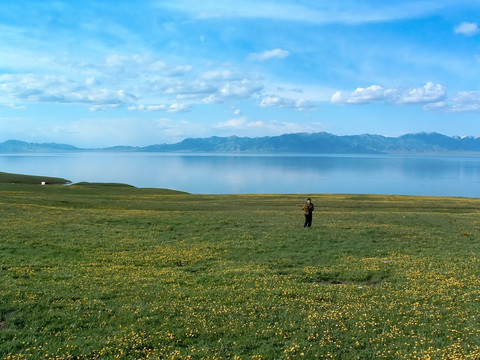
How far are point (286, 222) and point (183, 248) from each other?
15115mm

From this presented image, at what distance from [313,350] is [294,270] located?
9.56 meters

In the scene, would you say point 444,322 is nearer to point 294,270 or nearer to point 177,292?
point 294,270

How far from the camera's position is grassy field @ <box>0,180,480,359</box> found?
12.1 meters

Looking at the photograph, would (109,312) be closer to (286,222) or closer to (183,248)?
(183,248)

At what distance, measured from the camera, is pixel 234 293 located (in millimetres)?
16844

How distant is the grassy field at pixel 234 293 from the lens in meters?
12.1

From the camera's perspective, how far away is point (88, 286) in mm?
17016

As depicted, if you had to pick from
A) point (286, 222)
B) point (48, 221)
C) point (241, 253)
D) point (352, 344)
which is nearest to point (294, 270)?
point (241, 253)

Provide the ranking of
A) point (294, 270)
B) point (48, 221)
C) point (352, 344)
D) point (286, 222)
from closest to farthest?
point (352, 344) < point (294, 270) < point (48, 221) < point (286, 222)

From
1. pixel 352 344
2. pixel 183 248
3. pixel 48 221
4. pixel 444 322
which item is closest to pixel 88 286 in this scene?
pixel 183 248

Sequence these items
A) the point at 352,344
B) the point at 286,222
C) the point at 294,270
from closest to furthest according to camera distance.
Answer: the point at 352,344
the point at 294,270
the point at 286,222

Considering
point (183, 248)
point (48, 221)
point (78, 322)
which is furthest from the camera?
point (48, 221)

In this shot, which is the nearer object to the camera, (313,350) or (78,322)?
(313,350)

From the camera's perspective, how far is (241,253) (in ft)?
83.6
